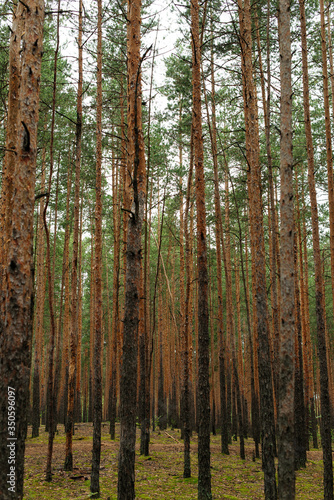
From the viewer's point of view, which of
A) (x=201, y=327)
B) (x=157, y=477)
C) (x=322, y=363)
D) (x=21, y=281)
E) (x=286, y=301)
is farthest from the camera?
(x=157, y=477)

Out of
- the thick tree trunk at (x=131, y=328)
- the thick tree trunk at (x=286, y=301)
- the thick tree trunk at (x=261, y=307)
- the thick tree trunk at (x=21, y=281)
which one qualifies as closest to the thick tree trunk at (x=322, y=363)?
the thick tree trunk at (x=261, y=307)

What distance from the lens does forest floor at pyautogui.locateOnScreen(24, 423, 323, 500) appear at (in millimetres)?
6836

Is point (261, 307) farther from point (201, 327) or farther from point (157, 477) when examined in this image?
point (157, 477)

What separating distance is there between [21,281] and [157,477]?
21.7 ft

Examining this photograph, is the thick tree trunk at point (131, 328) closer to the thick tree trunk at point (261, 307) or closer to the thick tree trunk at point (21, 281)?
the thick tree trunk at point (21, 281)

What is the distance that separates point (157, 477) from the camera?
827cm

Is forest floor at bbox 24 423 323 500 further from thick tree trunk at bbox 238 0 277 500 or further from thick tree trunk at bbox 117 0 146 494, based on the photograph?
thick tree trunk at bbox 117 0 146 494

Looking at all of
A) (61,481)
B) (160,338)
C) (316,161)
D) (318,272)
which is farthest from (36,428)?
(316,161)

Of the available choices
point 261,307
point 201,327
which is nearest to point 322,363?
point 261,307

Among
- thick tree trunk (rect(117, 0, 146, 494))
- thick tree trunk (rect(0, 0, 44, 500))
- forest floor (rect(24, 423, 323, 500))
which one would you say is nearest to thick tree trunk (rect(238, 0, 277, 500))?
forest floor (rect(24, 423, 323, 500))

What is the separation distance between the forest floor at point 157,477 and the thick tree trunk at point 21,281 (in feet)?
11.6

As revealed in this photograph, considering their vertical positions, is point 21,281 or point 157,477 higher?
point 21,281

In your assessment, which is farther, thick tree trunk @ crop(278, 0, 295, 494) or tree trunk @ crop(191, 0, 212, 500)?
tree trunk @ crop(191, 0, 212, 500)

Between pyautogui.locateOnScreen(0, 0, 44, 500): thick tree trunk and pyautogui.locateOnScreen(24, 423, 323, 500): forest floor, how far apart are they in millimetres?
3541
